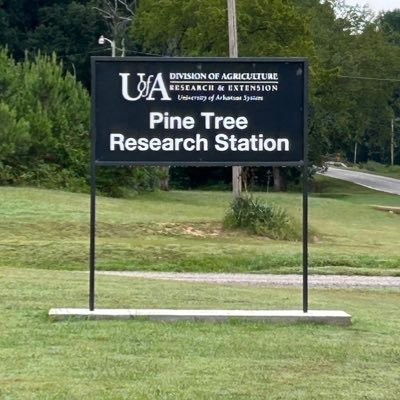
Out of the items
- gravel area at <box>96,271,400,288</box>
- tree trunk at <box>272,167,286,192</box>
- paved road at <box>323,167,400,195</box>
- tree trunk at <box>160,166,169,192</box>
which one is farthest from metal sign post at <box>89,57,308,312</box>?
paved road at <box>323,167,400,195</box>

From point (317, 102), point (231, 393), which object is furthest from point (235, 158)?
point (317, 102)

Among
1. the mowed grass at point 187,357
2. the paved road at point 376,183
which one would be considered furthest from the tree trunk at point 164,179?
the mowed grass at point 187,357

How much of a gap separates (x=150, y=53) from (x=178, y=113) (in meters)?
48.0

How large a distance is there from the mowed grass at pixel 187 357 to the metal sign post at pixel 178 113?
126cm

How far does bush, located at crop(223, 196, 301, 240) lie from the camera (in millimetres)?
27803

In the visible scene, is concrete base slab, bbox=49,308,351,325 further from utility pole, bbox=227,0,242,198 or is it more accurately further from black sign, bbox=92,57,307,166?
utility pole, bbox=227,0,242,198

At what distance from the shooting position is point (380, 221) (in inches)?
1542

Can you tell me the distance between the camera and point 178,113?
1034 cm

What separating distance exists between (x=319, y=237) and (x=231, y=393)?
73.6 ft

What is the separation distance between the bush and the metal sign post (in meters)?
17.3

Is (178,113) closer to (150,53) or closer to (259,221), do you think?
(259,221)

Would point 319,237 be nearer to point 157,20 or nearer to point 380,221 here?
point 380,221

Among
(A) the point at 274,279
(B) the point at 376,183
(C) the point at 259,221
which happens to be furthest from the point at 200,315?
(B) the point at 376,183

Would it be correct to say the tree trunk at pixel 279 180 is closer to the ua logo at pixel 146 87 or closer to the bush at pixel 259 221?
the bush at pixel 259 221
